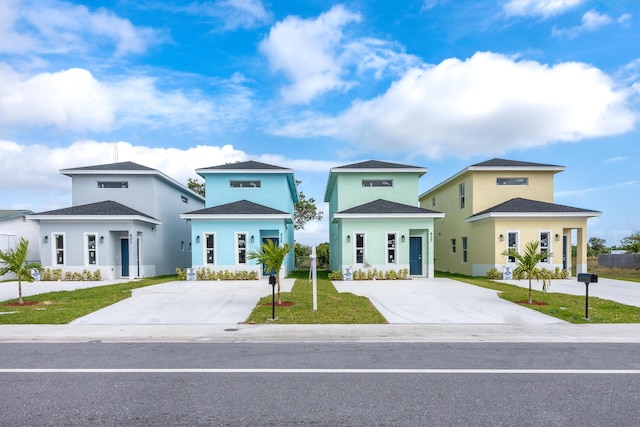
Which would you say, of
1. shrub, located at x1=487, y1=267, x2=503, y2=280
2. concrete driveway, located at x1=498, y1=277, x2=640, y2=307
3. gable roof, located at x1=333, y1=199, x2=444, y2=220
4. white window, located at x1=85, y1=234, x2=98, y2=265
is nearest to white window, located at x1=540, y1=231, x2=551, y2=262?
shrub, located at x1=487, y1=267, x2=503, y2=280

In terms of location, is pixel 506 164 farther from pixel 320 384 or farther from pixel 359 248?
pixel 320 384

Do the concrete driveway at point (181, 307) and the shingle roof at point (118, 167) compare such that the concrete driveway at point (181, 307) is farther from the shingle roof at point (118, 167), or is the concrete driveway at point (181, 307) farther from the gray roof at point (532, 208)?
the gray roof at point (532, 208)

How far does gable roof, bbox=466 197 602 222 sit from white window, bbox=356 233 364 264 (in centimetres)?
691

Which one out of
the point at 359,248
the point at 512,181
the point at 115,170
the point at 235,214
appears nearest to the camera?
the point at 235,214

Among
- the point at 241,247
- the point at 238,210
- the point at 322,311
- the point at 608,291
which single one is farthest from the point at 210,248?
the point at 608,291

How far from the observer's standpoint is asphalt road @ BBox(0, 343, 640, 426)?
427 centimetres

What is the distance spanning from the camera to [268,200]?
23594 mm

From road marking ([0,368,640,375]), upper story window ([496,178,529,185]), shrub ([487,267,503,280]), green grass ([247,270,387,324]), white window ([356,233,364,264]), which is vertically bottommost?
shrub ([487,267,503,280])

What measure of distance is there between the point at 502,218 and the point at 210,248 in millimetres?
15536

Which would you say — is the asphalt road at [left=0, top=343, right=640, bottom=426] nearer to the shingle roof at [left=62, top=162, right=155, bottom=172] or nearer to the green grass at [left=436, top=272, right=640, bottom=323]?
the green grass at [left=436, top=272, right=640, bottom=323]

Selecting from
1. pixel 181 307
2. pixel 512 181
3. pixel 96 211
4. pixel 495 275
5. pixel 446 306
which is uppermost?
pixel 512 181

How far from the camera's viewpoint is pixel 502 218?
20406mm

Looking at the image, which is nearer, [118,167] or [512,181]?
[118,167]

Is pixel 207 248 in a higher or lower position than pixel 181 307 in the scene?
higher
